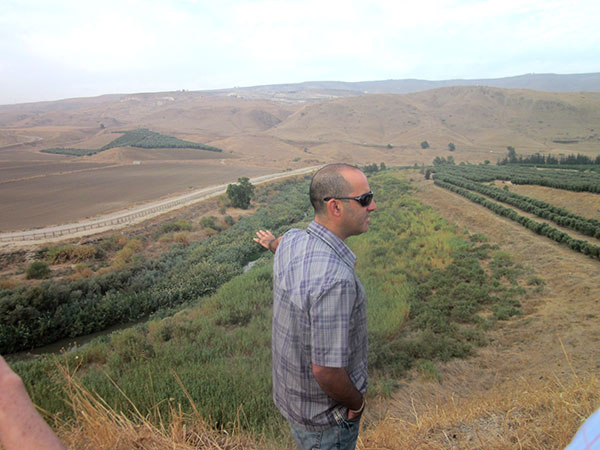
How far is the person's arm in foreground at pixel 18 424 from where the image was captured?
846mm

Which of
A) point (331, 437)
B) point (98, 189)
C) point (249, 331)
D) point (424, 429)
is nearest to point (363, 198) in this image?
point (331, 437)

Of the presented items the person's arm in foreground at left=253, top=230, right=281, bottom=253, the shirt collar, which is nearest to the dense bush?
the person's arm in foreground at left=253, top=230, right=281, bottom=253

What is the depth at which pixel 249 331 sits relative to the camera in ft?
30.9

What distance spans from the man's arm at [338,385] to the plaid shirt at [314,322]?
4 centimetres

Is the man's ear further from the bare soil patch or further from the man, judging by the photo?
the bare soil patch

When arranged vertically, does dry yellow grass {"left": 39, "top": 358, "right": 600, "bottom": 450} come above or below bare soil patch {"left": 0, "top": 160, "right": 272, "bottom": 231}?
above

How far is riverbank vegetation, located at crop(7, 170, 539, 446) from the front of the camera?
5.12 metres

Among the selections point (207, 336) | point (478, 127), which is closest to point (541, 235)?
point (207, 336)

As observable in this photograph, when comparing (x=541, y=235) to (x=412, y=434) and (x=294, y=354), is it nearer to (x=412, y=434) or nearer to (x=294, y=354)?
(x=412, y=434)

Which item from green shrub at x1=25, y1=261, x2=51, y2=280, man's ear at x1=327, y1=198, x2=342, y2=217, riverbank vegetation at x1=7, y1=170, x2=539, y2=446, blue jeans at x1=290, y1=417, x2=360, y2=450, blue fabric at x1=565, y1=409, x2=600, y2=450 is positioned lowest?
green shrub at x1=25, y1=261, x2=51, y2=280

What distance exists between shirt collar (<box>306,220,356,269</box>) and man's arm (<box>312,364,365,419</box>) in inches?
22.6

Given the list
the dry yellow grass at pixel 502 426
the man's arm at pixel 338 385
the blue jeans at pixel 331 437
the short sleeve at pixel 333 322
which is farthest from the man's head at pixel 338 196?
the dry yellow grass at pixel 502 426

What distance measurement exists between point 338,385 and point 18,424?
135 cm

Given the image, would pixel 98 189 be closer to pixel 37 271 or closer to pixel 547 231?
pixel 37 271
